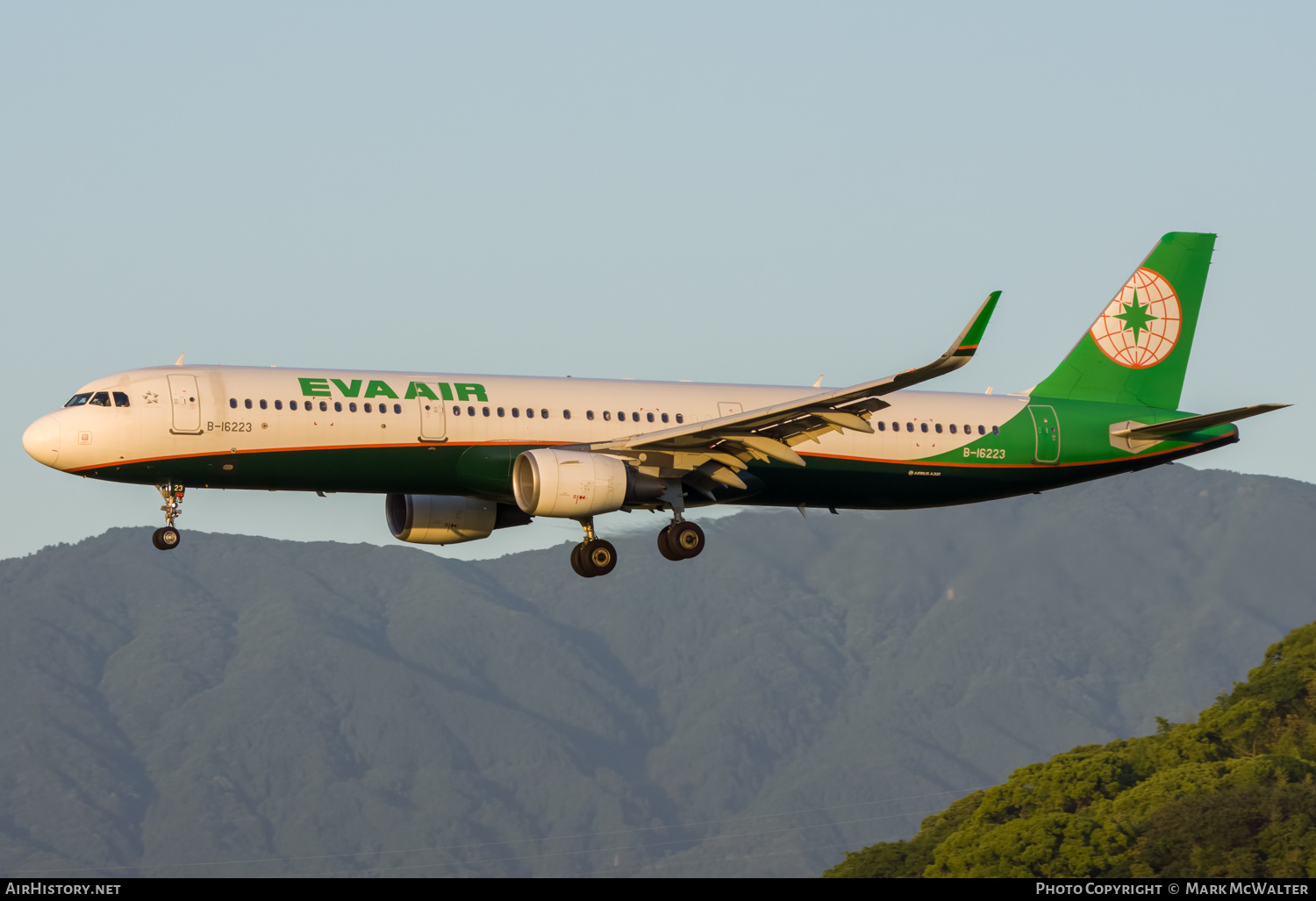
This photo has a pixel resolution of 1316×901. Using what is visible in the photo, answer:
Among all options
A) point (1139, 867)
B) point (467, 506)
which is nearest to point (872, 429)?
point (467, 506)

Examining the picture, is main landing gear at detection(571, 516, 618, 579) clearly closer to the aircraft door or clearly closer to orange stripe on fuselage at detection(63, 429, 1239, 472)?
orange stripe on fuselage at detection(63, 429, 1239, 472)

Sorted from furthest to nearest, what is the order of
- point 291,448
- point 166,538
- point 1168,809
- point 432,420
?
point 1168,809 < point 432,420 < point 166,538 < point 291,448

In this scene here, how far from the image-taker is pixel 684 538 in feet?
148

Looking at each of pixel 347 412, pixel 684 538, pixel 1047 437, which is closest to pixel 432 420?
pixel 347 412

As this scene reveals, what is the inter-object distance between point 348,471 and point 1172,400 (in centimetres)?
2384

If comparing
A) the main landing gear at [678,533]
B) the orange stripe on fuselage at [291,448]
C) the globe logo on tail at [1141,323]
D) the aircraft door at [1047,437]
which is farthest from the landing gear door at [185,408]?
the globe logo on tail at [1141,323]

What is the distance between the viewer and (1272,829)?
8862cm

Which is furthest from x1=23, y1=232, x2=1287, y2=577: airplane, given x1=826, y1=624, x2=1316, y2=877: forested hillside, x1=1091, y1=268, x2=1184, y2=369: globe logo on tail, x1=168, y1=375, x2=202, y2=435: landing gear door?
x1=826, y1=624, x2=1316, y2=877: forested hillside

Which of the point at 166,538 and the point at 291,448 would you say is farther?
the point at 166,538

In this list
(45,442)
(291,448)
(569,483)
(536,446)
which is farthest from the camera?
(536,446)

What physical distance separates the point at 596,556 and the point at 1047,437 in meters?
13.2

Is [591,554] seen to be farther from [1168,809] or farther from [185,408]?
[1168,809]

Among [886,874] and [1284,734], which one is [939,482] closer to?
[886,874]

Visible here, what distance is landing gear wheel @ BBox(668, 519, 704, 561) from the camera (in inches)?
1772
